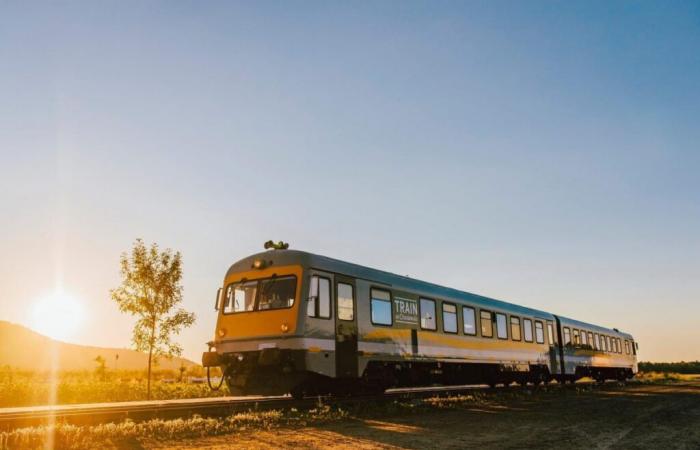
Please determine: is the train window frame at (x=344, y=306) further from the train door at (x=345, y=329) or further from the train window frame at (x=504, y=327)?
the train window frame at (x=504, y=327)

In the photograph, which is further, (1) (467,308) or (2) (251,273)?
(1) (467,308)

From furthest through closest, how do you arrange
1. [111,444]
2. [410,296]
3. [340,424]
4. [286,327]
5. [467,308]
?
[467,308] → [410,296] → [286,327] → [340,424] → [111,444]

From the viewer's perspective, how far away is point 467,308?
19.3 m

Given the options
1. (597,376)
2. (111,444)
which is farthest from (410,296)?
(597,376)

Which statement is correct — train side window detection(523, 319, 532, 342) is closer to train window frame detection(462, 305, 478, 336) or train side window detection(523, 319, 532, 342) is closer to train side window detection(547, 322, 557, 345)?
train side window detection(547, 322, 557, 345)

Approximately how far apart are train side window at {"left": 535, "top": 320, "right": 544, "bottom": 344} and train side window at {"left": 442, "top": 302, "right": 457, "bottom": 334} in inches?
314

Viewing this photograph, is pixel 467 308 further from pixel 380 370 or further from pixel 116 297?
pixel 116 297

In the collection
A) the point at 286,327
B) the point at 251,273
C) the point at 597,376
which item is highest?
the point at 251,273

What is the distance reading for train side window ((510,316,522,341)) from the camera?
73.6 ft

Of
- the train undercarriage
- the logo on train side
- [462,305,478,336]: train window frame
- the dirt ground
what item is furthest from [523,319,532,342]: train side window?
the dirt ground

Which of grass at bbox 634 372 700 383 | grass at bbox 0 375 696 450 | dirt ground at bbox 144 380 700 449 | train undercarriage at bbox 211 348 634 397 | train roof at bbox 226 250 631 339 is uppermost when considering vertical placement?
train roof at bbox 226 250 631 339

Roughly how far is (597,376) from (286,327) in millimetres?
26555

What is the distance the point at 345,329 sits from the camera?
13.6 m

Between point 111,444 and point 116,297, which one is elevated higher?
point 116,297
